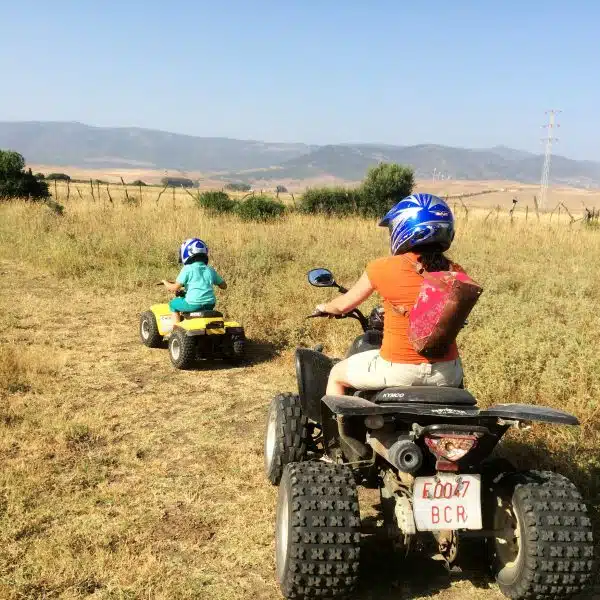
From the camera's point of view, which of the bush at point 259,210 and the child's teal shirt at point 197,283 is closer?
the child's teal shirt at point 197,283

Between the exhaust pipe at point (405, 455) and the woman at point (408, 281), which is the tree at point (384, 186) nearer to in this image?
the woman at point (408, 281)

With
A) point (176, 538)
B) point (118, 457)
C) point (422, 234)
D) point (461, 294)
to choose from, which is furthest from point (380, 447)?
point (118, 457)

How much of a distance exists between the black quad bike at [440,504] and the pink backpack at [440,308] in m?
0.25

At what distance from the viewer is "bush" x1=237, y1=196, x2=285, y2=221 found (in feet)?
59.3

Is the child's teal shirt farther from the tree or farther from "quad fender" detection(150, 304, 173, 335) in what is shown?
the tree

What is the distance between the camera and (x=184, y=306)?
24.7 feet

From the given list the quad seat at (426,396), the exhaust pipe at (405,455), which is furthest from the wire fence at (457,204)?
the exhaust pipe at (405,455)

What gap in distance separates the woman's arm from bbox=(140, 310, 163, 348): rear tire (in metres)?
4.57

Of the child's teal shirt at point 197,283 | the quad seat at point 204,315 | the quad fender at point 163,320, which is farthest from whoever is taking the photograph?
the quad fender at point 163,320

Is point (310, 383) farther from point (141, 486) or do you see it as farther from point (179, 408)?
point (179, 408)

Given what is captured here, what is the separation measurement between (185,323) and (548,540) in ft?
16.4

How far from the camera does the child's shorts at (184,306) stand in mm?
7379

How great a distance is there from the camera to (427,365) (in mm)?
3123

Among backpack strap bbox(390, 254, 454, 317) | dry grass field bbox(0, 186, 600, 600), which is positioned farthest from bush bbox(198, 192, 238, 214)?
backpack strap bbox(390, 254, 454, 317)
